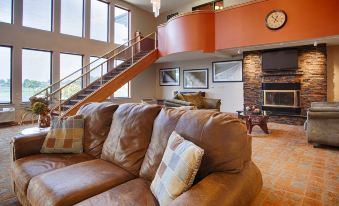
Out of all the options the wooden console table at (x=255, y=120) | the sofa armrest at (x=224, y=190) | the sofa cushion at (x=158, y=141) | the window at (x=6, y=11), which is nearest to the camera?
the sofa armrest at (x=224, y=190)

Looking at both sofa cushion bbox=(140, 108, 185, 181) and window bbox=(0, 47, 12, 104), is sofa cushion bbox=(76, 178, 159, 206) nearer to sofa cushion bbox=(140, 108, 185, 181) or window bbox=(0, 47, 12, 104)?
sofa cushion bbox=(140, 108, 185, 181)

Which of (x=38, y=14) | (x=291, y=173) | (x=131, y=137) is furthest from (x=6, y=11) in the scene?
(x=291, y=173)

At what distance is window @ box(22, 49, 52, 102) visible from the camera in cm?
667

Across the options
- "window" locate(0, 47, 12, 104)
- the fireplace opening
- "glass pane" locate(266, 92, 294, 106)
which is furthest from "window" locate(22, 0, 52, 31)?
"glass pane" locate(266, 92, 294, 106)

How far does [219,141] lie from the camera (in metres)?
1.29

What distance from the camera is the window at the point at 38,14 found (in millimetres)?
6625

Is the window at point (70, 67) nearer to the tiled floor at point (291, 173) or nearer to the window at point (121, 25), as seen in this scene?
the window at point (121, 25)

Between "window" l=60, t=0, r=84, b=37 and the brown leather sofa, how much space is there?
665 centimetres

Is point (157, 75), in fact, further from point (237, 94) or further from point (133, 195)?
point (133, 195)

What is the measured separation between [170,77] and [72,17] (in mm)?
4687

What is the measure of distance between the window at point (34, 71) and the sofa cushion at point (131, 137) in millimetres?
6213

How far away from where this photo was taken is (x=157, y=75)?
1062cm

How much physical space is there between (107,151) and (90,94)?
4.52m

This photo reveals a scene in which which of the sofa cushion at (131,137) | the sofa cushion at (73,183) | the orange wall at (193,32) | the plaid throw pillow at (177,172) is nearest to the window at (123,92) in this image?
the orange wall at (193,32)
